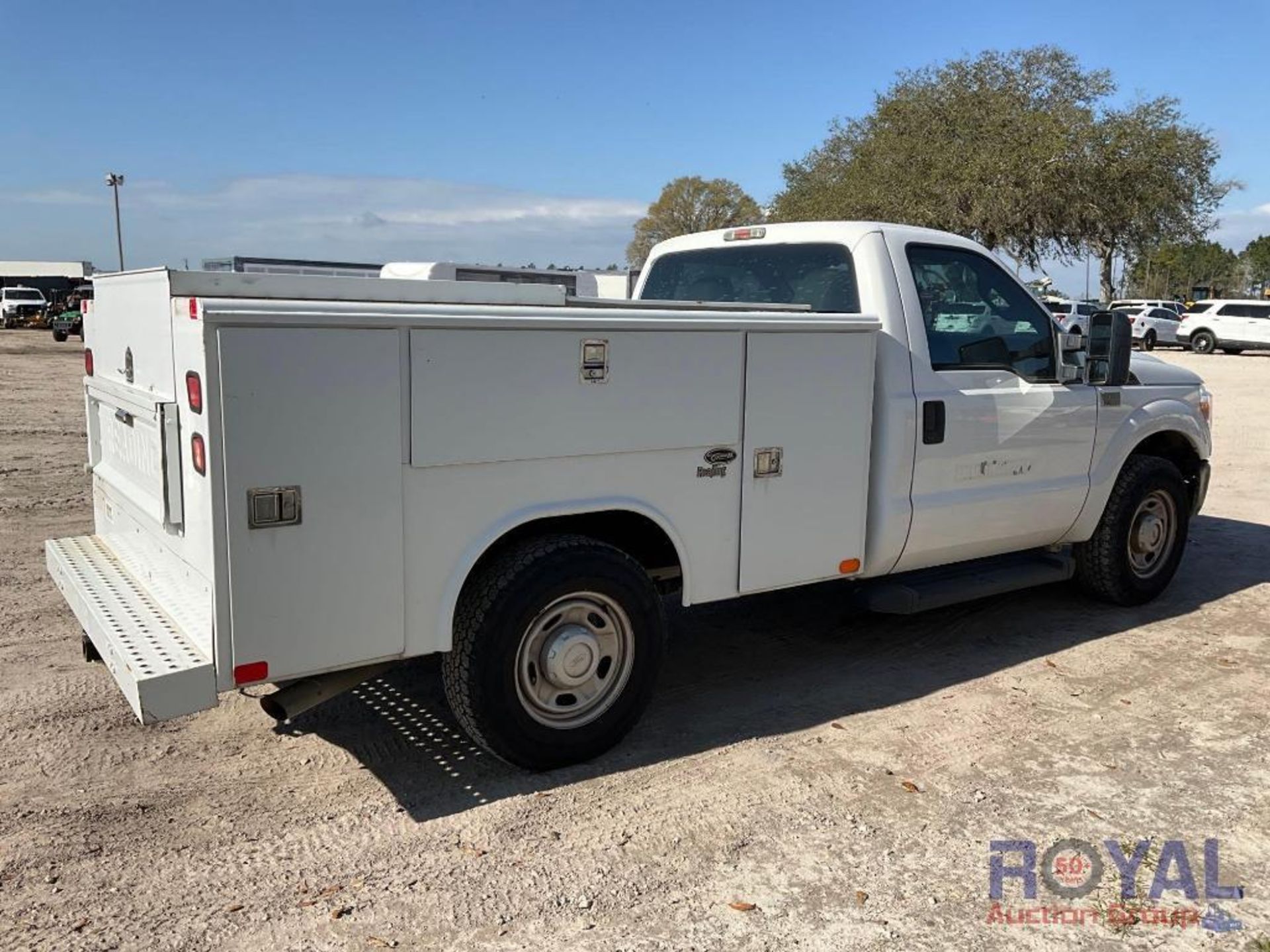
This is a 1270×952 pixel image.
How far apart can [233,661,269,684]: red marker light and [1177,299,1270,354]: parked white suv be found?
39169 millimetres

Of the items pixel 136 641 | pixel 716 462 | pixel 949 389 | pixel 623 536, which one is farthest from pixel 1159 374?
pixel 136 641

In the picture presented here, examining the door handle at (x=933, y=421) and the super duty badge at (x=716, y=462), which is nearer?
the super duty badge at (x=716, y=462)

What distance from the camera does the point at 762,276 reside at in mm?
5738

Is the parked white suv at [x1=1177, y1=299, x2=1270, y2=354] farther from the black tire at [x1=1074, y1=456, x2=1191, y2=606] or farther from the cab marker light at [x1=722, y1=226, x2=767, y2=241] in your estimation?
the cab marker light at [x1=722, y1=226, x2=767, y2=241]

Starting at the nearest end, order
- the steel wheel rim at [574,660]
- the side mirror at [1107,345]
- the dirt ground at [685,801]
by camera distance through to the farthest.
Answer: the dirt ground at [685,801] → the steel wheel rim at [574,660] → the side mirror at [1107,345]

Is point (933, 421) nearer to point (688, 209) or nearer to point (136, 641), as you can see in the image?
point (136, 641)

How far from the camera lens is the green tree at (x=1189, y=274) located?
85562 mm

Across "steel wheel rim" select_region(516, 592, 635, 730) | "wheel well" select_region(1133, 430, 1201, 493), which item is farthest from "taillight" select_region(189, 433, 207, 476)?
"wheel well" select_region(1133, 430, 1201, 493)

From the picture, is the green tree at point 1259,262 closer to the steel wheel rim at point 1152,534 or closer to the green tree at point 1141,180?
the green tree at point 1141,180

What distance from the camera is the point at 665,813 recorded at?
3955 millimetres

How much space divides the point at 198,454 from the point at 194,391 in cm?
20

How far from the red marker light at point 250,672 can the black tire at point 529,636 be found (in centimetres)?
70

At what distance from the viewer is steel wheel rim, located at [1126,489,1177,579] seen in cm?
661

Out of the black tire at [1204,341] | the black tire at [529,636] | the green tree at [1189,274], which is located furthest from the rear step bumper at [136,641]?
the green tree at [1189,274]
